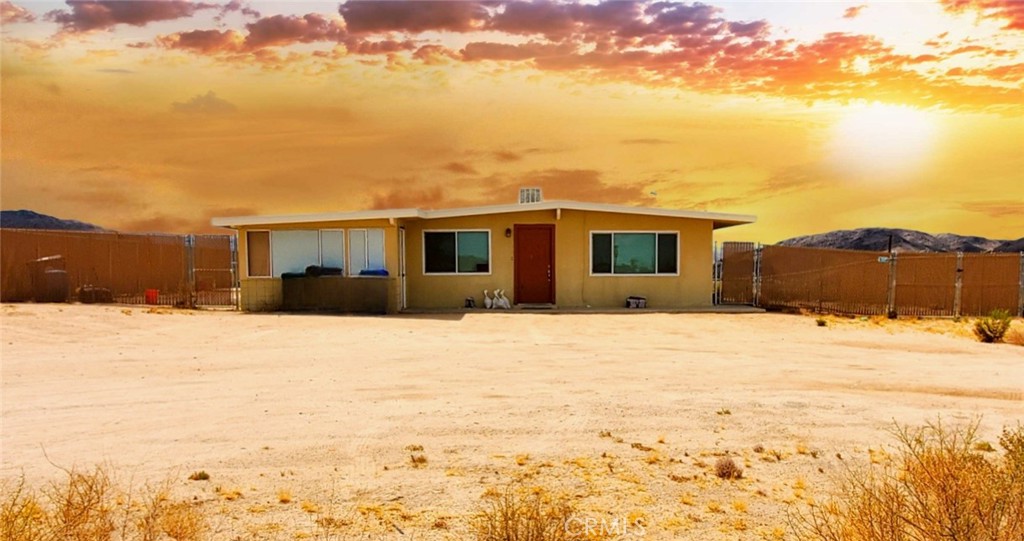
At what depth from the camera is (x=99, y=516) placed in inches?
179

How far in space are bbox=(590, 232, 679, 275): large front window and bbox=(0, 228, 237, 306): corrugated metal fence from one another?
10778mm

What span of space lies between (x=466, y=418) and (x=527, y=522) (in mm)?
3330

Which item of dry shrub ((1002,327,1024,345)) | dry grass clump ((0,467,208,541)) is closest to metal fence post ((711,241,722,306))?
dry shrub ((1002,327,1024,345))

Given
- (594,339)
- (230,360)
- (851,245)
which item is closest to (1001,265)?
(594,339)

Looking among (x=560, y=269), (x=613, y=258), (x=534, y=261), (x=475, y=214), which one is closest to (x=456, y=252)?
(x=475, y=214)

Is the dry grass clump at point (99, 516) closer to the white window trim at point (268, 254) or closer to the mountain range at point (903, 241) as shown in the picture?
the white window trim at point (268, 254)

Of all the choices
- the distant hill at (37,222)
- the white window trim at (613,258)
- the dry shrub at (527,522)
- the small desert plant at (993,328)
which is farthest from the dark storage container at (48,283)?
the distant hill at (37,222)

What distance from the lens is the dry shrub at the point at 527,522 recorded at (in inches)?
154

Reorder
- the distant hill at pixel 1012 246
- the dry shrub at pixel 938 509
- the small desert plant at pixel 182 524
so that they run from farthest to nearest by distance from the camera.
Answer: the distant hill at pixel 1012 246, the small desert plant at pixel 182 524, the dry shrub at pixel 938 509

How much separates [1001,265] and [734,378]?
14.8 meters

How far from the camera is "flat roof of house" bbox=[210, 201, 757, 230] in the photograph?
63.2 feet

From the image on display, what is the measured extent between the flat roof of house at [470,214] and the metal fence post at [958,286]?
530 cm

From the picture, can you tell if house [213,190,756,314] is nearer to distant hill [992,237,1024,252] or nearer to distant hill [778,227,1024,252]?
distant hill [778,227,1024,252]

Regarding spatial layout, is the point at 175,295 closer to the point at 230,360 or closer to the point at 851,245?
the point at 230,360
